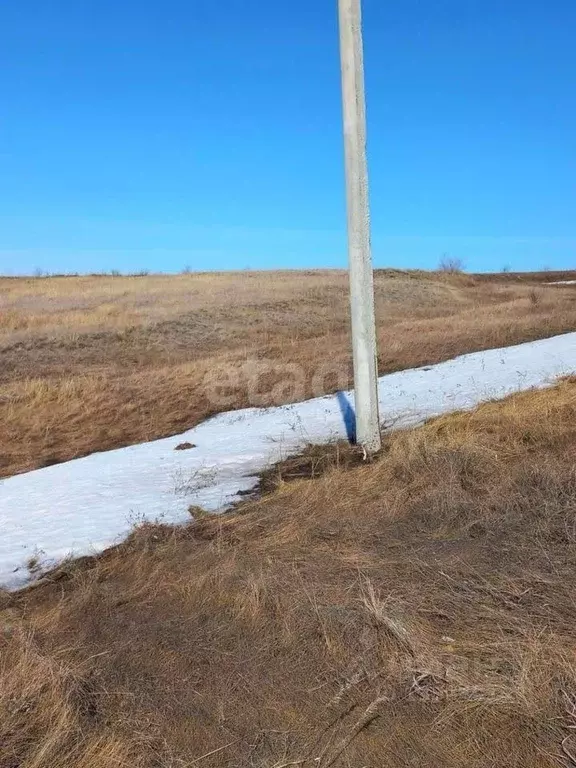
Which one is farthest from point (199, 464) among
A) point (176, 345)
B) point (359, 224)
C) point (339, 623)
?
point (176, 345)

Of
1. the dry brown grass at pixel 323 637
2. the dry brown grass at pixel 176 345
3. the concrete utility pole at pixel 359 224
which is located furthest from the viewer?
the dry brown grass at pixel 176 345

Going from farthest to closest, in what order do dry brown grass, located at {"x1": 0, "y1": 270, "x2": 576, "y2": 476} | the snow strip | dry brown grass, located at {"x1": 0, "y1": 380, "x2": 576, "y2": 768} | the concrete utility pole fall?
dry brown grass, located at {"x1": 0, "y1": 270, "x2": 576, "y2": 476} → the concrete utility pole → the snow strip → dry brown grass, located at {"x1": 0, "y1": 380, "x2": 576, "y2": 768}

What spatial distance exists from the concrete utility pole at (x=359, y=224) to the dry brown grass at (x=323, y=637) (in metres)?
1.53

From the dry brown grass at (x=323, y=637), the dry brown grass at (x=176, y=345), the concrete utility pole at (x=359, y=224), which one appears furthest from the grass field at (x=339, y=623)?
the dry brown grass at (x=176, y=345)

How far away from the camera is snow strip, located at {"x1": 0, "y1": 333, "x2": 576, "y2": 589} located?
20.4ft

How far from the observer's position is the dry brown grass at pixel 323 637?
285cm

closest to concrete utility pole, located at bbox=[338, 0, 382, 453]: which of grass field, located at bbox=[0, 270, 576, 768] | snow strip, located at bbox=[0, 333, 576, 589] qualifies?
grass field, located at bbox=[0, 270, 576, 768]

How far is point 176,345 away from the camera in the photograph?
23.0 m

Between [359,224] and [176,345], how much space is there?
16.4 meters

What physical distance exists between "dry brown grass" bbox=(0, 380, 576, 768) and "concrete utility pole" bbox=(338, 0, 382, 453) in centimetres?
153

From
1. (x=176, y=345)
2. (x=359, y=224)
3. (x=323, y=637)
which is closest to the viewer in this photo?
(x=323, y=637)

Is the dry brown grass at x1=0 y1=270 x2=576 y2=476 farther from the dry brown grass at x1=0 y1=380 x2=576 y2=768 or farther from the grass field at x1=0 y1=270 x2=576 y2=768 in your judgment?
the dry brown grass at x1=0 y1=380 x2=576 y2=768

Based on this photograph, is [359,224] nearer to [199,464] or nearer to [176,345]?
[199,464]

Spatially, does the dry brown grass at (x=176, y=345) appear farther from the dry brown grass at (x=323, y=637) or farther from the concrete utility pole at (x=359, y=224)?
the dry brown grass at (x=323, y=637)
